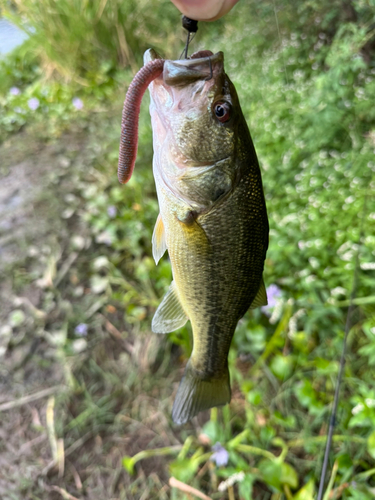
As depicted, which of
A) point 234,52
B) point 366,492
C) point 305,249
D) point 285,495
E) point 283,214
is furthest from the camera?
point 234,52

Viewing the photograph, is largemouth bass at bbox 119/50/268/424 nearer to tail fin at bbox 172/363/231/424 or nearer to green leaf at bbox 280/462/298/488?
tail fin at bbox 172/363/231/424

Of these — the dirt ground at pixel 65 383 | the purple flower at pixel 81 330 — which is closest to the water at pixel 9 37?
the dirt ground at pixel 65 383

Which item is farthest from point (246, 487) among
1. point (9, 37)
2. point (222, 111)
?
point (9, 37)

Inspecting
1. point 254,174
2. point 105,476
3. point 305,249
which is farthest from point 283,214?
point 105,476

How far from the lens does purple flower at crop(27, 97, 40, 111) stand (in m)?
4.34

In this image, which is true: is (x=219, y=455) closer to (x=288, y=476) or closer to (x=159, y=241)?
(x=288, y=476)

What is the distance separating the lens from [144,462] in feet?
6.38

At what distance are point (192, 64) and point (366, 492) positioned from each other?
179 centimetres

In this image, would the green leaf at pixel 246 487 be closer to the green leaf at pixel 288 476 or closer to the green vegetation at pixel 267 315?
the green vegetation at pixel 267 315

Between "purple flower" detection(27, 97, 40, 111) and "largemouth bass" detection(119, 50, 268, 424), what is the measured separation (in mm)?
4065

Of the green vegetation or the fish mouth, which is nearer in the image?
the fish mouth

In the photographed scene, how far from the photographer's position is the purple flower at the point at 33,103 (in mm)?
4336

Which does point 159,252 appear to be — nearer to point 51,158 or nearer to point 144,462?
point 144,462

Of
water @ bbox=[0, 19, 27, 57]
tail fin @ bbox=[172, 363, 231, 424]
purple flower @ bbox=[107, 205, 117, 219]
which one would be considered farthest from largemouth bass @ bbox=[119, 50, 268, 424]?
water @ bbox=[0, 19, 27, 57]
